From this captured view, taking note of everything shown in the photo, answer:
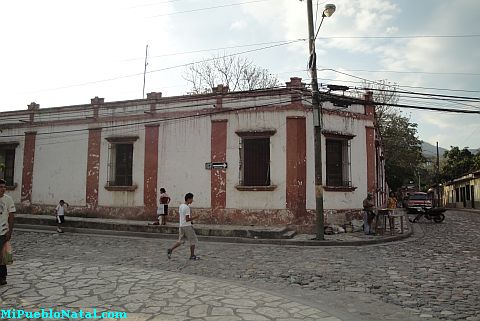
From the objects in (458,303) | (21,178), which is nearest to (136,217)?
(21,178)

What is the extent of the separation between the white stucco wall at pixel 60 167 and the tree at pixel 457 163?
40520 millimetres

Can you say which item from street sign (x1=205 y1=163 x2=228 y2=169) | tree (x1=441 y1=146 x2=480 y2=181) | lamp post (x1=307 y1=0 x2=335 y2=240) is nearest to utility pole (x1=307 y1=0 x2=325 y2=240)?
lamp post (x1=307 y1=0 x2=335 y2=240)

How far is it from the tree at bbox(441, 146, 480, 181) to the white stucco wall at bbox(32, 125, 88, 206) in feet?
133

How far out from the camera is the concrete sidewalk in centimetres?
1193

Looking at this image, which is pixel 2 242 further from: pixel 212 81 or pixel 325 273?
pixel 212 81

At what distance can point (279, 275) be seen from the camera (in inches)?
298

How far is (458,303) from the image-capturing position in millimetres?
5648

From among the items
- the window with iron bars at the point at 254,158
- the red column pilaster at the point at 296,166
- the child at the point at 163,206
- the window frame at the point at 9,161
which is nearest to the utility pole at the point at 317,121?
the red column pilaster at the point at 296,166

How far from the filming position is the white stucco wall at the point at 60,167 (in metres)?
16.8

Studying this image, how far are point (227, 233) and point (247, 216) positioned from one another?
177cm

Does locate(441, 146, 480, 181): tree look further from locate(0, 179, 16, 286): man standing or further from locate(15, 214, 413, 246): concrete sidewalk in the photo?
locate(0, 179, 16, 286): man standing

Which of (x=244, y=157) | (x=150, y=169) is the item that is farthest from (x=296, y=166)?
(x=150, y=169)

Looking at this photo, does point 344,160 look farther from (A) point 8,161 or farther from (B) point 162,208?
(A) point 8,161

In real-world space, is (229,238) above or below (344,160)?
below
